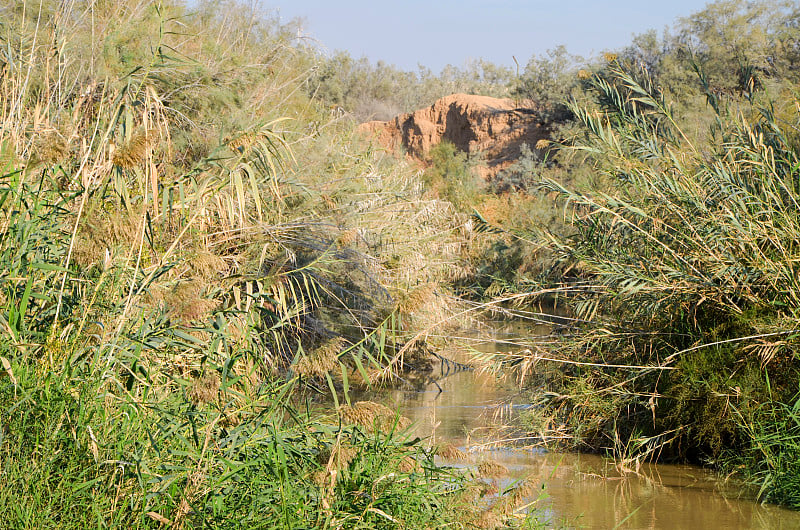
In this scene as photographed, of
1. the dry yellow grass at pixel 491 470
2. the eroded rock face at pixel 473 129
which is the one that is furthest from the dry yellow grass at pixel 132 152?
the eroded rock face at pixel 473 129

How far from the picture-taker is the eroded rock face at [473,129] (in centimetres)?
2998

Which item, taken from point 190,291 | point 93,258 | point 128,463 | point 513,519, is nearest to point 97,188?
point 93,258

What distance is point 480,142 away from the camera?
30891 millimetres

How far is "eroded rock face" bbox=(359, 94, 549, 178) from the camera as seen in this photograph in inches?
1180

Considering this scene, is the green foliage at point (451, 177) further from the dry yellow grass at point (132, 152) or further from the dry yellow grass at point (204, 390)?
the dry yellow grass at point (132, 152)

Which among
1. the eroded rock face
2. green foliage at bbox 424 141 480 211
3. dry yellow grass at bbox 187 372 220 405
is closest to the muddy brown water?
dry yellow grass at bbox 187 372 220 405

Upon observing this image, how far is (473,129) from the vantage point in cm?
3147

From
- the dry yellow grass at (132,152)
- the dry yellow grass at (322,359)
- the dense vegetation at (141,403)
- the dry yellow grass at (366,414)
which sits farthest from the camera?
the dry yellow grass at (322,359)

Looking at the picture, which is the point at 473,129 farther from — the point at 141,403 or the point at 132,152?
the point at 141,403

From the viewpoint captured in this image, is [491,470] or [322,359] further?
[322,359]

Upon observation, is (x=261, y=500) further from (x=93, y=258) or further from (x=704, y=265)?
(x=704, y=265)

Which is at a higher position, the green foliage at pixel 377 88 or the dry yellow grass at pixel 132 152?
the green foliage at pixel 377 88

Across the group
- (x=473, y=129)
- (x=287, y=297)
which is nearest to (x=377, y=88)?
(x=473, y=129)

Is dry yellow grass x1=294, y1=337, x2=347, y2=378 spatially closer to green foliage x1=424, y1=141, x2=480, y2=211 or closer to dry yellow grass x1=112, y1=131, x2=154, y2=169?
dry yellow grass x1=112, y1=131, x2=154, y2=169
